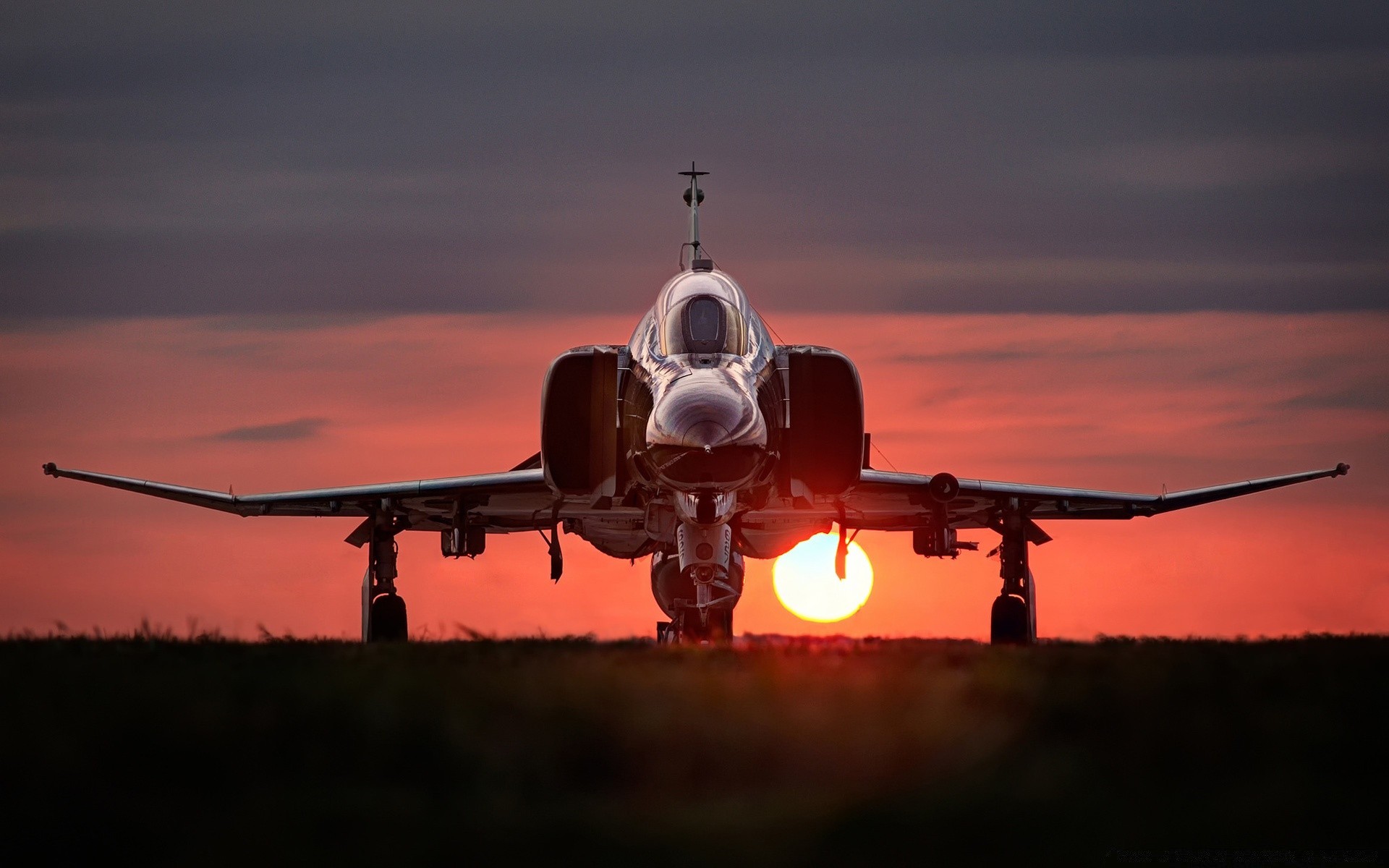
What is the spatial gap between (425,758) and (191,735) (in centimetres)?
92

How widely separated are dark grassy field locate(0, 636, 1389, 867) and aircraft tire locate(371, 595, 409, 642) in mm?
14618

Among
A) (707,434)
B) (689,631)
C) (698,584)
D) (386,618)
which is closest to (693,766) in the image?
(707,434)

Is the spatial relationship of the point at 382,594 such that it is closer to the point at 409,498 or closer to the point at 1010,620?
the point at 409,498

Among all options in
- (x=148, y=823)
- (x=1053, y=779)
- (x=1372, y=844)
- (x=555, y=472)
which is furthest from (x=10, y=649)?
(x=555, y=472)

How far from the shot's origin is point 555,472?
20.0 meters

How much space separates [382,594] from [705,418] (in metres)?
9.35

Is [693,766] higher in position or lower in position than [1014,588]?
lower

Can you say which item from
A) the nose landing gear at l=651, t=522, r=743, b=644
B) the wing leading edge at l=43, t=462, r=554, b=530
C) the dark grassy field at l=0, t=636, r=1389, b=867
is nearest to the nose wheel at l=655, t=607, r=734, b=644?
the nose landing gear at l=651, t=522, r=743, b=644

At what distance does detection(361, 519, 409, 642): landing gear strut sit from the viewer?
2381 centimetres

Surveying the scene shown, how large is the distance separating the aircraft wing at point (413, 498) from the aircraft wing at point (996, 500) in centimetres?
448

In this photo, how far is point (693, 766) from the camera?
661 centimetres

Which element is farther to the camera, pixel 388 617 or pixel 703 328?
pixel 388 617

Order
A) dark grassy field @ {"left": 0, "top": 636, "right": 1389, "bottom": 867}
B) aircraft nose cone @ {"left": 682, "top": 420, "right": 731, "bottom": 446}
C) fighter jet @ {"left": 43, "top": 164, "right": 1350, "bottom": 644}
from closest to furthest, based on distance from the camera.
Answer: dark grassy field @ {"left": 0, "top": 636, "right": 1389, "bottom": 867}
aircraft nose cone @ {"left": 682, "top": 420, "right": 731, "bottom": 446}
fighter jet @ {"left": 43, "top": 164, "right": 1350, "bottom": 644}

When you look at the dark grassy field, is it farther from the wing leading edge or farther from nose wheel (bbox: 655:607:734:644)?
the wing leading edge
